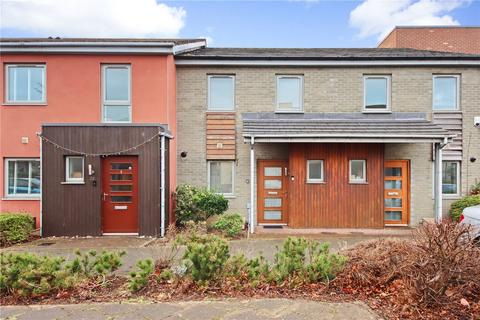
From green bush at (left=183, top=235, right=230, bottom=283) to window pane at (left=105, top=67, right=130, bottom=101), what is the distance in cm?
764

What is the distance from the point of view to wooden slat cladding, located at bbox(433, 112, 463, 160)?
456 inches

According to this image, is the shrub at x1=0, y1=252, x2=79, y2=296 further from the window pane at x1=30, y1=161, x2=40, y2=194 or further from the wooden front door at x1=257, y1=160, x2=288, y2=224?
the wooden front door at x1=257, y1=160, x2=288, y2=224

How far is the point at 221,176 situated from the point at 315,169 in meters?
3.33

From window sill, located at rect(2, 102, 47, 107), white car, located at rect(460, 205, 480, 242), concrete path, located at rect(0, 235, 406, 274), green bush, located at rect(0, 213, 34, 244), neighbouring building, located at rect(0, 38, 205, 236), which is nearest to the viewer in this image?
A: white car, located at rect(460, 205, 480, 242)

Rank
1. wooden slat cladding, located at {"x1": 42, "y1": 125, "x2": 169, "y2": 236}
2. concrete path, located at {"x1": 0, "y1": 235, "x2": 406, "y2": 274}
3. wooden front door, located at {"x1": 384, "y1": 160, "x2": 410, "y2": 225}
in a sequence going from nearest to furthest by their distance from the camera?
1. concrete path, located at {"x1": 0, "y1": 235, "x2": 406, "y2": 274}
2. wooden slat cladding, located at {"x1": 42, "y1": 125, "x2": 169, "y2": 236}
3. wooden front door, located at {"x1": 384, "y1": 160, "x2": 410, "y2": 225}

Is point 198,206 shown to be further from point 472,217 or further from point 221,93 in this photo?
point 472,217

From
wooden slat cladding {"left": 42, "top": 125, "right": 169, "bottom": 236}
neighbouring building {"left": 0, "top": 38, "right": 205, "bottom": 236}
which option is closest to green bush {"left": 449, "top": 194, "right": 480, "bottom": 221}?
neighbouring building {"left": 0, "top": 38, "right": 205, "bottom": 236}

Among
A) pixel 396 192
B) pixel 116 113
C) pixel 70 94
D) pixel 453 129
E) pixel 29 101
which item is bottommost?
pixel 396 192

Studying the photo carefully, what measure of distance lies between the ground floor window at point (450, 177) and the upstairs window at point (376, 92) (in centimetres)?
314

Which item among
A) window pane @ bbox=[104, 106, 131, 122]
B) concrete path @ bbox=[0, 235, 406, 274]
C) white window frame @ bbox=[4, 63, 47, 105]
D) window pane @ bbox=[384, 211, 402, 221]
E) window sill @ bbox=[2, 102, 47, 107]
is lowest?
concrete path @ bbox=[0, 235, 406, 274]

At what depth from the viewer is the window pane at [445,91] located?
11703 millimetres

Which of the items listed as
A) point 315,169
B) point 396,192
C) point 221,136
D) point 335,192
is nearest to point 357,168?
point 335,192

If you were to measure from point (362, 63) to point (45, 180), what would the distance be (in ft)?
36.2

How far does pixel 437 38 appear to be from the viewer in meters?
22.1
